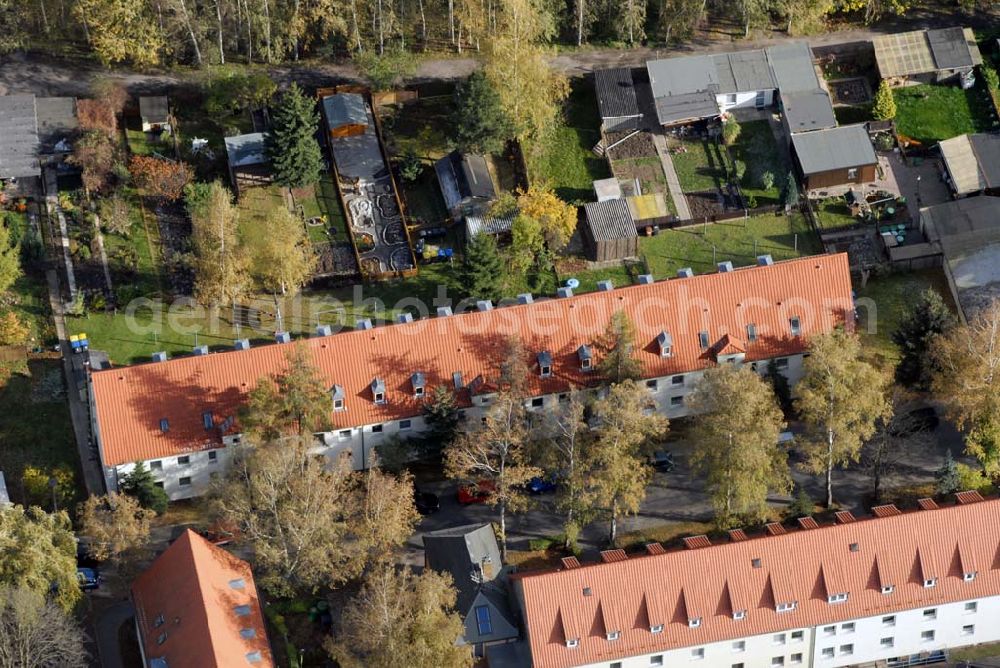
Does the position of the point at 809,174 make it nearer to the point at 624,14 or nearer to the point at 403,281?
the point at 624,14

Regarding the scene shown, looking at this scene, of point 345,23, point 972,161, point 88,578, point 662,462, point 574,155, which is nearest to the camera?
point 88,578

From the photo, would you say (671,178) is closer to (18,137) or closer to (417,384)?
(417,384)

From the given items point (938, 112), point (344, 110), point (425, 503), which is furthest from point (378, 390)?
point (938, 112)

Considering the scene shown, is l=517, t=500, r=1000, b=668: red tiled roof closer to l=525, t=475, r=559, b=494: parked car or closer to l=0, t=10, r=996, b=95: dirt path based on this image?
l=525, t=475, r=559, b=494: parked car

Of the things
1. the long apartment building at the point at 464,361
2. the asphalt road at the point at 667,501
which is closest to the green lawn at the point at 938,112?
the long apartment building at the point at 464,361

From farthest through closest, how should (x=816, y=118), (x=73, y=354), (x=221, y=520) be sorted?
1. (x=816, y=118)
2. (x=73, y=354)
3. (x=221, y=520)

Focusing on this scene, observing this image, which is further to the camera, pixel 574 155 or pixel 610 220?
pixel 574 155

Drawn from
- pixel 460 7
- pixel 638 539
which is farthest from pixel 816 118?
pixel 638 539

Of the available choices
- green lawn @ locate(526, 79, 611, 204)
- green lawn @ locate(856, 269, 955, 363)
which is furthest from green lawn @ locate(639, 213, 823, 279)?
green lawn @ locate(526, 79, 611, 204)

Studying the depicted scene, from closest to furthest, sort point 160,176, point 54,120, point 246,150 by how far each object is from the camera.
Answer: point 160,176, point 246,150, point 54,120
